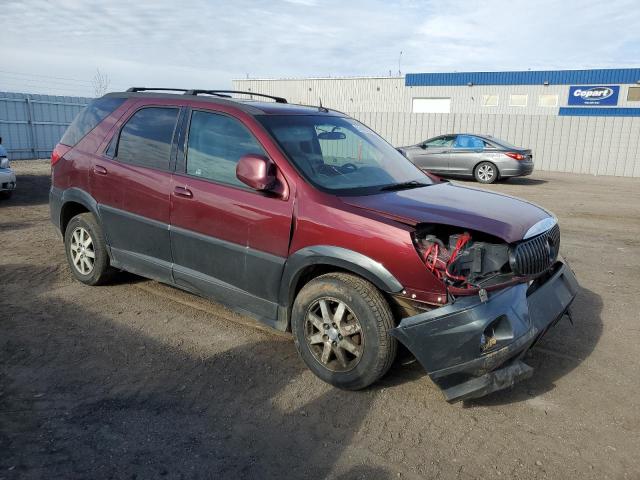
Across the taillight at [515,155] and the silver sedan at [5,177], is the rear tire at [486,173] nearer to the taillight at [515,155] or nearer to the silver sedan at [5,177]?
the taillight at [515,155]

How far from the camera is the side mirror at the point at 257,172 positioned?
363 centimetres

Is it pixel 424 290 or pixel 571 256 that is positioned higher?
pixel 424 290

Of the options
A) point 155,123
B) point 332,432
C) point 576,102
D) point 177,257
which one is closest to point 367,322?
point 332,432

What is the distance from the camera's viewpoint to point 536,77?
30625 mm

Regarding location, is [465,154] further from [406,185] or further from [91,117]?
[91,117]

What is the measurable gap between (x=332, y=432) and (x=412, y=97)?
33.2m

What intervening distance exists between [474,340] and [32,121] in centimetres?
2058

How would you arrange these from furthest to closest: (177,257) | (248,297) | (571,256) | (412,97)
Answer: (412,97) → (571,256) → (177,257) → (248,297)

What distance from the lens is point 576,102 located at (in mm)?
30438

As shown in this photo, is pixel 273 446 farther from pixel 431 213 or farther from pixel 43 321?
pixel 43 321

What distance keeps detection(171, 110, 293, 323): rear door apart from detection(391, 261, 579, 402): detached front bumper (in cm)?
112

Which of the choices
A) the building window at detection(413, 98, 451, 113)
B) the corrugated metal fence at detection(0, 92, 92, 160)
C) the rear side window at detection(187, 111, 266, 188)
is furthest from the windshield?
the building window at detection(413, 98, 451, 113)

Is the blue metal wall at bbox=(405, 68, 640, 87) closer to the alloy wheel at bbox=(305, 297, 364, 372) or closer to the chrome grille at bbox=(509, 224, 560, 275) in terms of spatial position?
the chrome grille at bbox=(509, 224, 560, 275)

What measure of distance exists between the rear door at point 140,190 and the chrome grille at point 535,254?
8.93 feet
